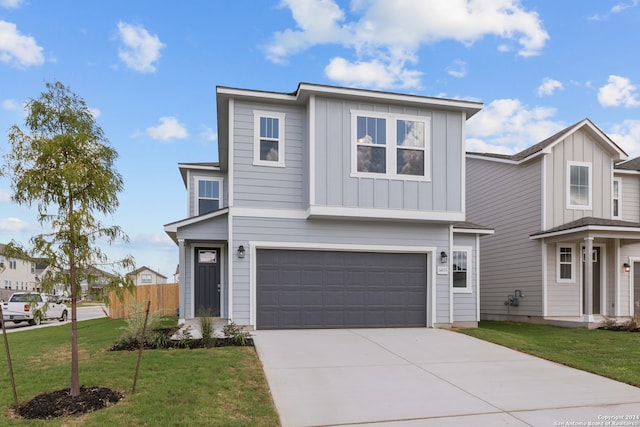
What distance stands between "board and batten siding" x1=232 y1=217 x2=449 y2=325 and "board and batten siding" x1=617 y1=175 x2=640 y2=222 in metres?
9.05

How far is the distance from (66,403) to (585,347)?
9.75 meters

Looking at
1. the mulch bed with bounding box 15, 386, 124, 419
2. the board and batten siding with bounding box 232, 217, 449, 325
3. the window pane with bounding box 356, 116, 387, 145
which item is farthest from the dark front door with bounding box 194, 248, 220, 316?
the mulch bed with bounding box 15, 386, 124, 419

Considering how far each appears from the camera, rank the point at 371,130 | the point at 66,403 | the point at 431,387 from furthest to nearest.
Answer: the point at 371,130 < the point at 431,387 < the point at 66,403

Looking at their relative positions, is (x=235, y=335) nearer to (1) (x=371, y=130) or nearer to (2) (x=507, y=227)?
(1) (x=371, y=130)

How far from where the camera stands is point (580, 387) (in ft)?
20.4

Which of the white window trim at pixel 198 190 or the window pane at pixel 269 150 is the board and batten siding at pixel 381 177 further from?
the white window trim at pixel 198 190

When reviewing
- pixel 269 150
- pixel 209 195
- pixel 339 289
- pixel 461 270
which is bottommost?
pixel 339 289

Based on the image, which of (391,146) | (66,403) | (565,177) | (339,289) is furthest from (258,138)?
(565,177)

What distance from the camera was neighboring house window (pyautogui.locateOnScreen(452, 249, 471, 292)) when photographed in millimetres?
12430

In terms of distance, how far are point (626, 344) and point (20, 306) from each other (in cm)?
2089

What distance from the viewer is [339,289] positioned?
11.3 m

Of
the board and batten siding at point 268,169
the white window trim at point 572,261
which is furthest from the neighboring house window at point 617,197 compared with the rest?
the board and batten siding at point 268,169

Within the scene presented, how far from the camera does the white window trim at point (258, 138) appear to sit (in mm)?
10906

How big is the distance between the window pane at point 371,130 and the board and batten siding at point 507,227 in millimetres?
6840
